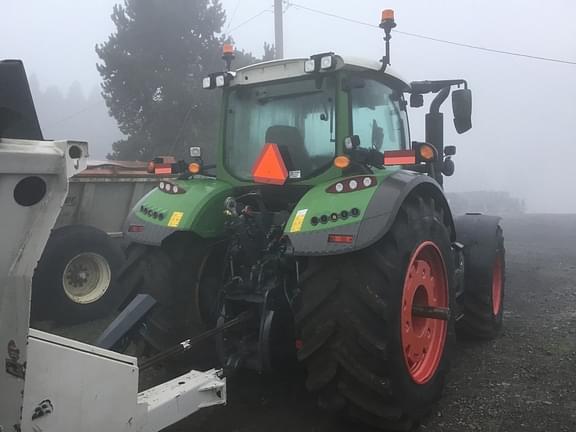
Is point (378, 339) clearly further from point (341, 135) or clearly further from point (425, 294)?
point (341, 135)

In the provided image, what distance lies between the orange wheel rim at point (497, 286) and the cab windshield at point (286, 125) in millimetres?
2480

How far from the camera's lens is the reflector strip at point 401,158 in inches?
135

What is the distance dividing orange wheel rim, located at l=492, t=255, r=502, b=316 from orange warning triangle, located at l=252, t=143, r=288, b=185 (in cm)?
262

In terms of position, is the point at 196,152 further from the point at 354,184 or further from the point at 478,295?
the point at 478,295

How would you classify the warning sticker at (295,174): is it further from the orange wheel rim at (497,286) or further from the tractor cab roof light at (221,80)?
the orange wheel rim at (497,286)

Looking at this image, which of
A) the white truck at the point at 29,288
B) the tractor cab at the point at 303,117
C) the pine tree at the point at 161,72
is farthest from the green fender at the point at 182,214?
the pine tree at the point at 161,72

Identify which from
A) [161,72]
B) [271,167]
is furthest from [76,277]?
[161,72]

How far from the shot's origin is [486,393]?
3914 millimetres

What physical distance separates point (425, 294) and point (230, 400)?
150cm

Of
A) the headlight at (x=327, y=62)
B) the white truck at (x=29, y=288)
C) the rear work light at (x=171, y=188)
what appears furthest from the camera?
the rear work light at (x=171, y=188)

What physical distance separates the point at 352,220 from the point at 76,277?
422 centimetres

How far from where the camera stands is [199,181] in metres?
4.38

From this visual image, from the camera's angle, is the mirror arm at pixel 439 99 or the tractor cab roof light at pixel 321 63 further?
the mirror arm at pixel 439 99

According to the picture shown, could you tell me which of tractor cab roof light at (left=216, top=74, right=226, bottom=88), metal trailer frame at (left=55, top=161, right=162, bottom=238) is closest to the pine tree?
metal trailer frame at (left=55, top=161, right=162, bottom=238)
